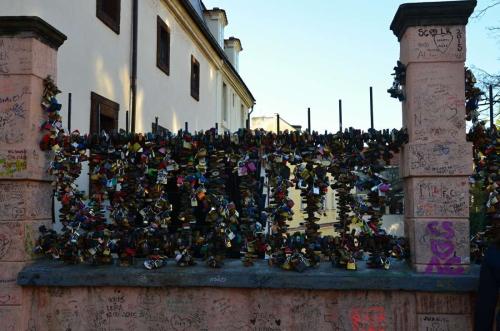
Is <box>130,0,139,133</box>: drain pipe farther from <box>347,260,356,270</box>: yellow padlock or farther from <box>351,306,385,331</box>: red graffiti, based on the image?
<box>351,306,385,331</box>: red graffiti

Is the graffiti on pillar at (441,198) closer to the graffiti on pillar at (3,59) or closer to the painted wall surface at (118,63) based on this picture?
the graffiti on pillar at (3,59)

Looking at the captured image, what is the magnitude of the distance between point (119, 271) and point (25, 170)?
49.4 inches

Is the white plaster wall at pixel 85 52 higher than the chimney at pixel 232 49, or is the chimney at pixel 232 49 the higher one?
the chimney at pixel 232 49

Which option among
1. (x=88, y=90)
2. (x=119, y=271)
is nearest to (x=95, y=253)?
(x=119, y=271)

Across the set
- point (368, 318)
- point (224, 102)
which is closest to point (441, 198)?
point (368, 318)

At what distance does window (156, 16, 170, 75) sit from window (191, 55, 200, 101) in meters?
2.85

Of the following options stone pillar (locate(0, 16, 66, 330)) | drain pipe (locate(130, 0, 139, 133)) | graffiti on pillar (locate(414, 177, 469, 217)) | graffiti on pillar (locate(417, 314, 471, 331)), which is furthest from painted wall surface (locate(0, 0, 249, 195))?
graffiti on pillar (locate(417, 314, 471, 331))

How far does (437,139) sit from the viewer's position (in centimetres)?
392

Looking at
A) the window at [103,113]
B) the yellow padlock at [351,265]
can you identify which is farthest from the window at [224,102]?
the yellow padlock at [351,265]

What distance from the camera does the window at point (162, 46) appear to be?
12672mm

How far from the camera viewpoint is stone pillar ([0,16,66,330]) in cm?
423

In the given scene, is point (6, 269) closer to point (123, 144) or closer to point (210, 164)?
point (123, 144)

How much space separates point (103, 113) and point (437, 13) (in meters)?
6.93

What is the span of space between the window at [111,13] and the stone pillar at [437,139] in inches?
276
